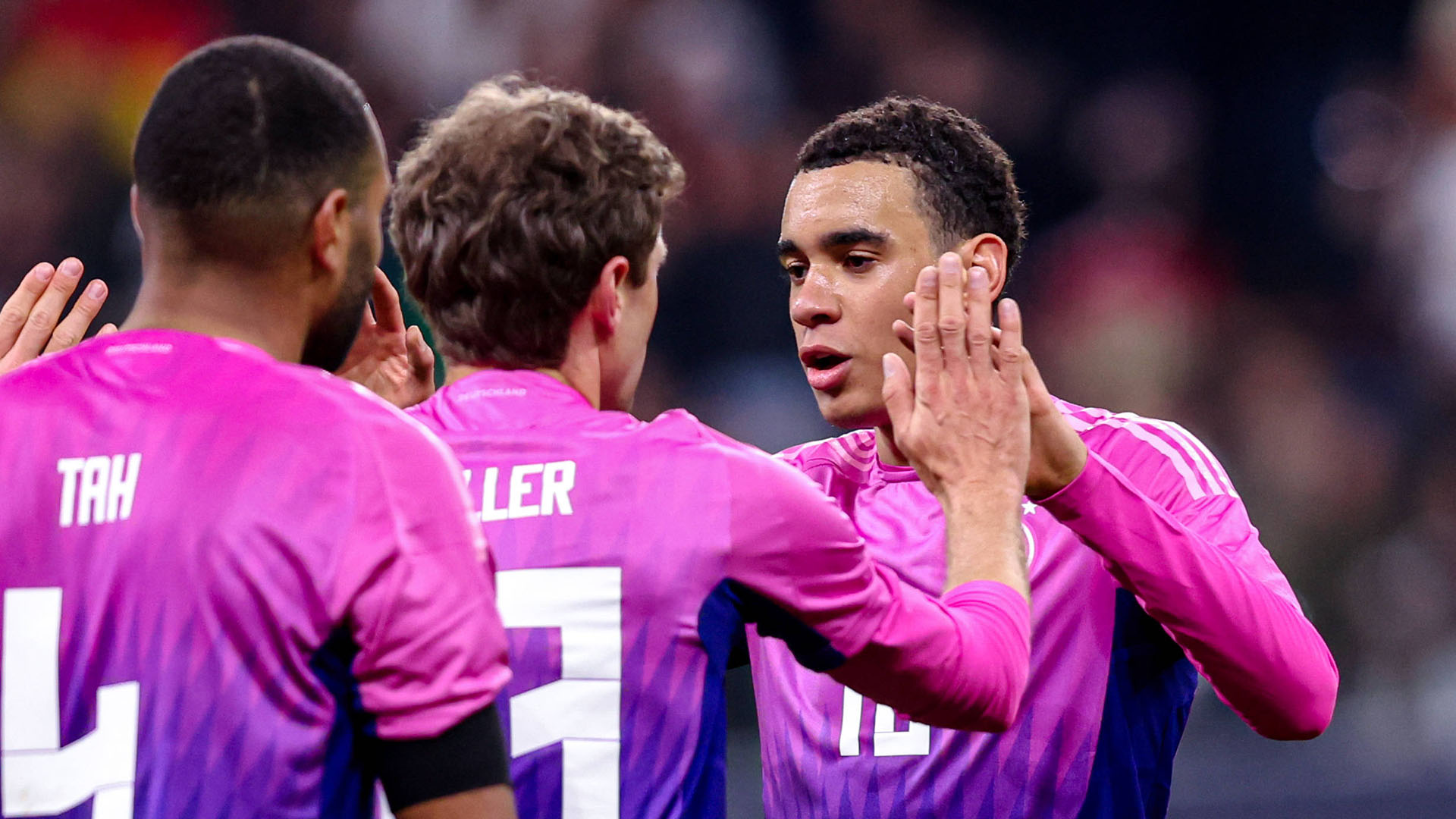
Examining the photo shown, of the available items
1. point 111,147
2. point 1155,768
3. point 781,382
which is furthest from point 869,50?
point 1155,768

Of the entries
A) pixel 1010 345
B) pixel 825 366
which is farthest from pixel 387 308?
pixel 1010 345

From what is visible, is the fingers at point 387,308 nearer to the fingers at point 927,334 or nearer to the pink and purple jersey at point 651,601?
the pink and purple jersey at point 651,601

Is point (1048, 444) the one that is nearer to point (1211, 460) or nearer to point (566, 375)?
point (1211, 460)

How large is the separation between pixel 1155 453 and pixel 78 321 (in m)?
2.09

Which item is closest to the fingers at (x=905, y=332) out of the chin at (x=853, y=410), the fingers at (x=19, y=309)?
the chin at (x=853, y=410)

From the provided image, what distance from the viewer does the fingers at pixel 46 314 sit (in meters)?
2.66

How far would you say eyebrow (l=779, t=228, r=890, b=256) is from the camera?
3145 mm

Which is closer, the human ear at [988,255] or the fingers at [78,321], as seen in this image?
the fingers at [78,321]

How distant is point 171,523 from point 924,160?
203cm

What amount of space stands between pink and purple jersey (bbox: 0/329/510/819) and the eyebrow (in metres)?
1.58

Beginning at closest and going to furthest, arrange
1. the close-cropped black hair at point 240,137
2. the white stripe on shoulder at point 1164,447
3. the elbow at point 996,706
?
the close-cropped black hair at point 240,137 → the elbow at point 996,706 → the white stripe on shoulder at point 1164,447

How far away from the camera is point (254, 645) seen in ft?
5.46

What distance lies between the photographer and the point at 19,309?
2689 mm

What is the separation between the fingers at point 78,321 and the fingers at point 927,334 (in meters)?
1.50
